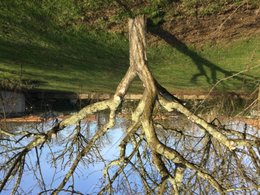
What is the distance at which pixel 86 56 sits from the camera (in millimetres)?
10305

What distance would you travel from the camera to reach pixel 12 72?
1212 centimetres

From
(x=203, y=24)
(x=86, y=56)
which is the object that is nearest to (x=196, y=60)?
(x=203, y=24)

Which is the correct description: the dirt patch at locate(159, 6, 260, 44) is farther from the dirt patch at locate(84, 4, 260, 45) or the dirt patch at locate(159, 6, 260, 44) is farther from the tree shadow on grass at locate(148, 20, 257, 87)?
the tree shadow on grass at locate(148, 20, 257, 87)

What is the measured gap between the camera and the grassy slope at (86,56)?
874 cm

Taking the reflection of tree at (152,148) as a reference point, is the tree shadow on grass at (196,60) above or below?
above

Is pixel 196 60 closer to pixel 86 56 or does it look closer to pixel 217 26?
pixel 217 26

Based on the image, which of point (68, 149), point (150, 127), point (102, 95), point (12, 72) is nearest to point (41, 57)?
point (12, 72)

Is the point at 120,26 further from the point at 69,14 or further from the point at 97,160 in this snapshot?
the point at 97,160

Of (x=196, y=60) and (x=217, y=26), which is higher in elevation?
(x=217, y=26)

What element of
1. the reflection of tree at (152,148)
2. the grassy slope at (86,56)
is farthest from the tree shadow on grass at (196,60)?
the reflection of tree at (152,148)

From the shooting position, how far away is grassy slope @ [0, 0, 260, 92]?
28.7ft

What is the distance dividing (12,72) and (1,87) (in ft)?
3.78

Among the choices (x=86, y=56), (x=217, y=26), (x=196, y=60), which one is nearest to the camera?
(x=217, y=26)

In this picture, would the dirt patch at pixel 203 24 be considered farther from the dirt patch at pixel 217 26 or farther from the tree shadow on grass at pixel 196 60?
the tree shadow on grass at pixel 196 60
